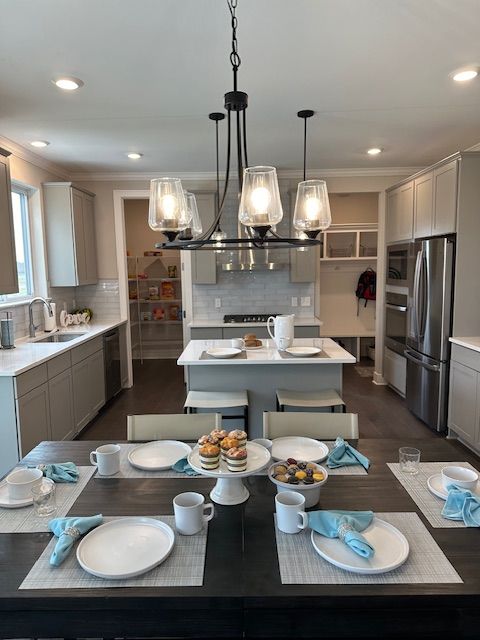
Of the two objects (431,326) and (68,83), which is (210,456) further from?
(431,326)

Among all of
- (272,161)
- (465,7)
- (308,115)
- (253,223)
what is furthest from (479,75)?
(272,161)

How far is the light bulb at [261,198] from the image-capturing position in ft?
5.56

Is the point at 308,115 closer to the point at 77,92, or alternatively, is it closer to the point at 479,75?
the point at 479,75

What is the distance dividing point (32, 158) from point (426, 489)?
14.4 feet

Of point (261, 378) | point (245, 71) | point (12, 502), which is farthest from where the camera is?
point (261, 378)

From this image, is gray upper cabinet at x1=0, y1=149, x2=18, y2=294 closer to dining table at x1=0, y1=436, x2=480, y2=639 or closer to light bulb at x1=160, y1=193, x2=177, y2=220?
light bulb at x1=160, y1=193, x2=177, y2=220

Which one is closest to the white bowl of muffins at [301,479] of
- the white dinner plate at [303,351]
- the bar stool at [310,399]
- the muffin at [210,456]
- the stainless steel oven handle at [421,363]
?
the muffin at [210,456]

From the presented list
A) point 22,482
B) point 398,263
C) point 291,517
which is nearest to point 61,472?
point 22,482

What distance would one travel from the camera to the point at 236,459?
4.36 feet

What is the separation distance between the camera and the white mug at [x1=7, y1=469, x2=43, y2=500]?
146 cm

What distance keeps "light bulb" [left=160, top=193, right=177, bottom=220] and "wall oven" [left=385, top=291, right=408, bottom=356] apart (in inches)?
129

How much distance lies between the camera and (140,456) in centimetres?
176

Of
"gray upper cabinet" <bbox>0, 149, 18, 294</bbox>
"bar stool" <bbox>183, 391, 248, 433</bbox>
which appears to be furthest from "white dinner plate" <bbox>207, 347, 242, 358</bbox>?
"gray upper cabinet" <bbox>0, 149, 18, 294</bbox>

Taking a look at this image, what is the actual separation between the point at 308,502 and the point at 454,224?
2996mm
